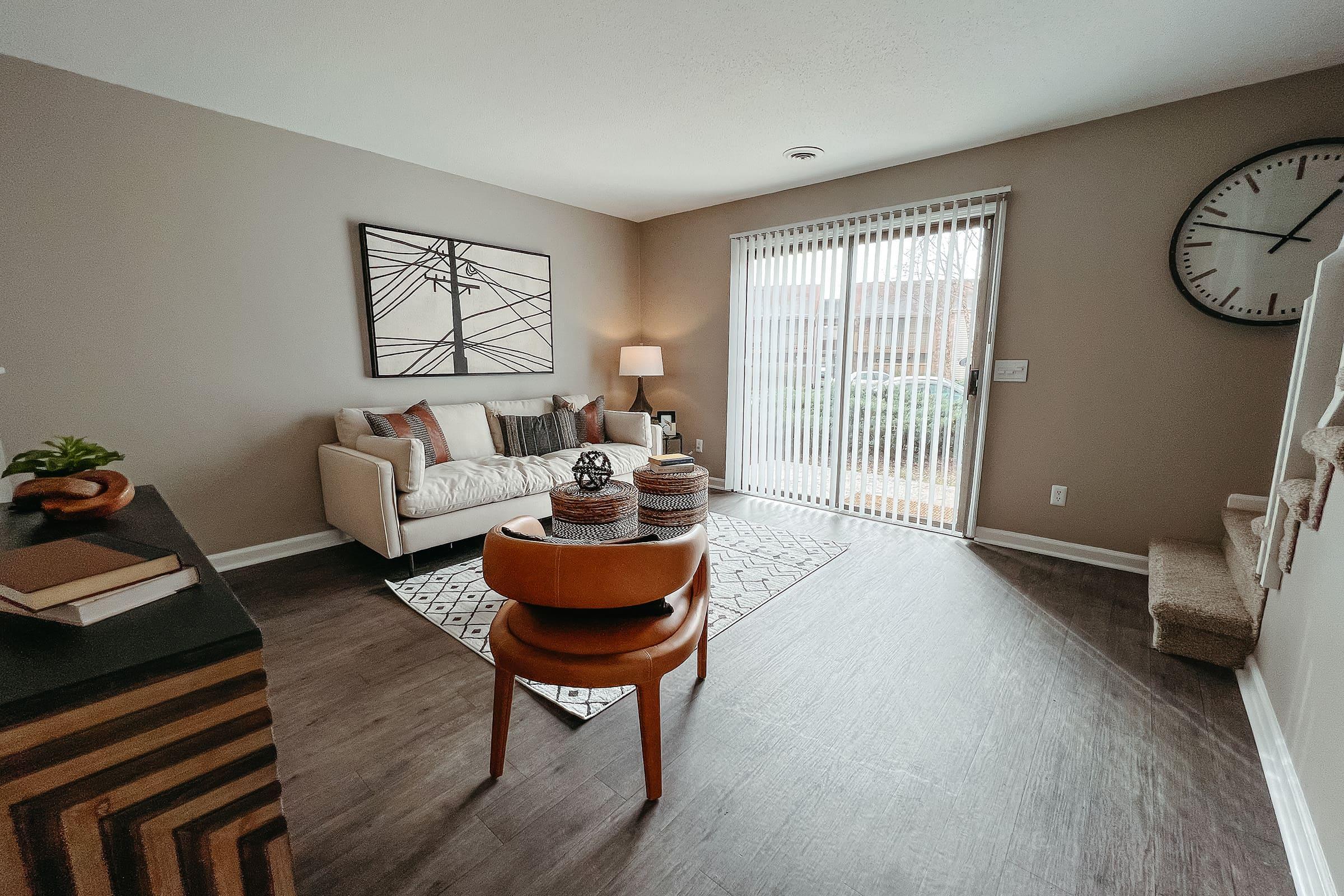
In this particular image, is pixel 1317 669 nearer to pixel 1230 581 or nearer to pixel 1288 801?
pixel 1288 801

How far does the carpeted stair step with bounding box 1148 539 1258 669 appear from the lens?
1.98 meters

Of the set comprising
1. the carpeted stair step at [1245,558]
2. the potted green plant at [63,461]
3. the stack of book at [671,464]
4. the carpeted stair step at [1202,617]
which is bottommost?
the carpeted stair step at [1202,617]

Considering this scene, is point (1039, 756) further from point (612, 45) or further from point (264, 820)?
point (612, 45)

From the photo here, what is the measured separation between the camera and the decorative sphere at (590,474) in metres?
2.57

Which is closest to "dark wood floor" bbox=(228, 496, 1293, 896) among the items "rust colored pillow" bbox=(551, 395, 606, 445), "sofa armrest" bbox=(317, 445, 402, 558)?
"sofa armrest" bbox=(317, 445, 402, 558)

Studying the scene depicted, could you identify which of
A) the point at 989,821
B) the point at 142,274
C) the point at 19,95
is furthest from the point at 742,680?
the point at 19,95

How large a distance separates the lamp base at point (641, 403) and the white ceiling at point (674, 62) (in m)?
2.08

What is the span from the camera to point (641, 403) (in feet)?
16.2

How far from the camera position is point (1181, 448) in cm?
278

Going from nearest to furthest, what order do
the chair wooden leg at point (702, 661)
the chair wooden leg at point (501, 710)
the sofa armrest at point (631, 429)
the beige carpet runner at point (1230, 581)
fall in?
the chair wooden leg at point (501, 710)
the beige carpet runner at point (1230, 581)
the chair wooden leg at point (702, 661)
the sofa armrest at point (631, 429)

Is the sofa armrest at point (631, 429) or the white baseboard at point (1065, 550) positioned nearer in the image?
the white baseboard at point (1065, 550)

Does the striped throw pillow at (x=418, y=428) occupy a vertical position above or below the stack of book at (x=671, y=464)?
above

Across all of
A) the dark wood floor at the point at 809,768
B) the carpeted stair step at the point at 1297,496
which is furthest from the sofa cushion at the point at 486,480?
the carpeted stair step at the point at 1297,496

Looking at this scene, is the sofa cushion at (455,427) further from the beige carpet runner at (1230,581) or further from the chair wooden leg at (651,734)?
the beige carpet runner at (1230,581)
